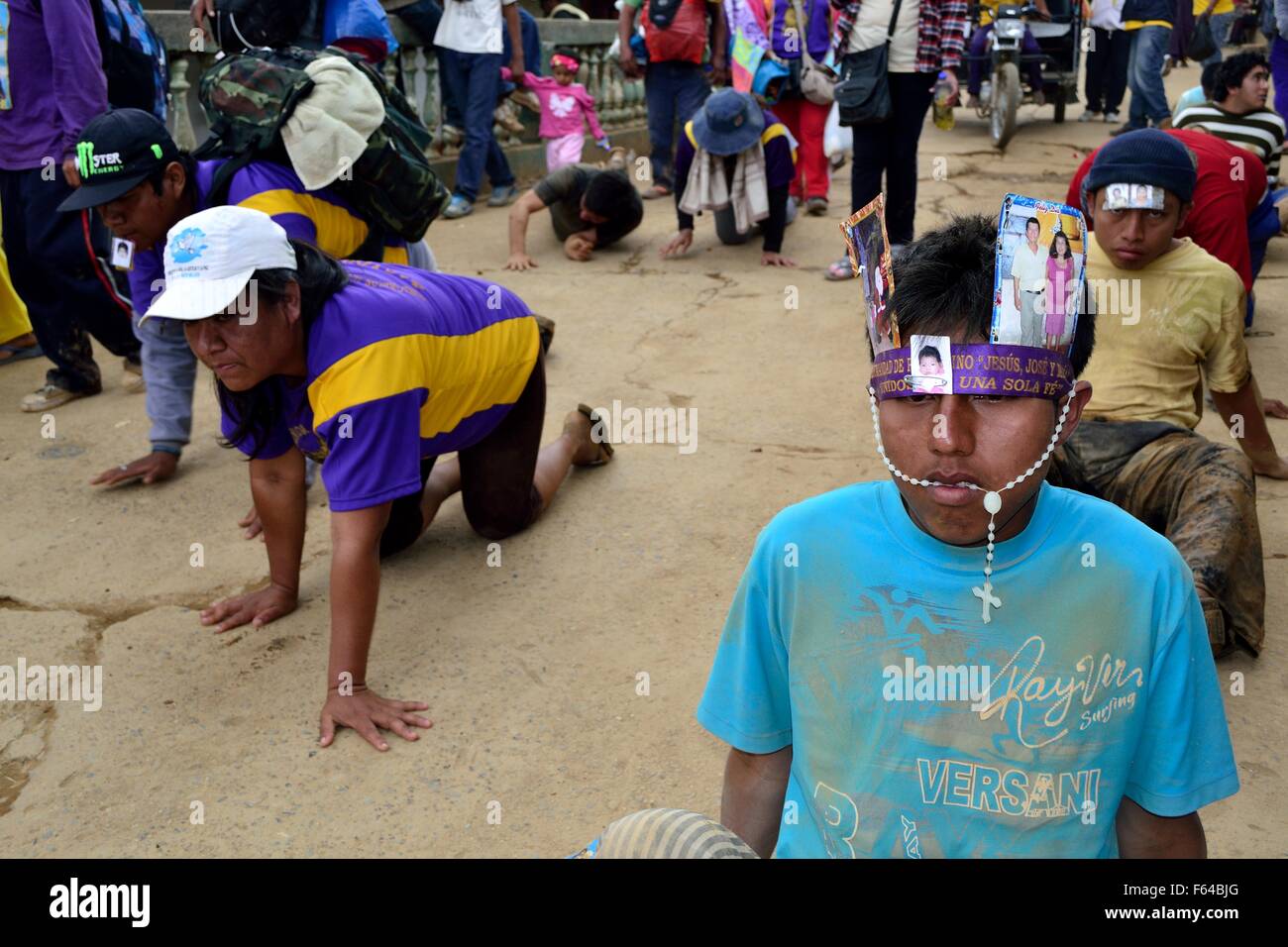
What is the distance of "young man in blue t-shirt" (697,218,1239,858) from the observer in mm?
1383

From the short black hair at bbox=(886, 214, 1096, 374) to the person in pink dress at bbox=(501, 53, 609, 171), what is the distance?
7.24 m

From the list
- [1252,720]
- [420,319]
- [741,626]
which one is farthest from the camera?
[420,319]

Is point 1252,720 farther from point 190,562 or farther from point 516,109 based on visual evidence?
point 516,109

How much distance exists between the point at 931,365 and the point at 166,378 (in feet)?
11.2

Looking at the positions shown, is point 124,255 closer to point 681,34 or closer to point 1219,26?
point 681,34

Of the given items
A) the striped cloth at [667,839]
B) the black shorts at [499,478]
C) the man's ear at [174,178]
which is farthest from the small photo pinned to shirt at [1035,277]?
the man's ear at [174,178]

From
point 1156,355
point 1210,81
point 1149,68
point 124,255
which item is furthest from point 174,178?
point 1149,68

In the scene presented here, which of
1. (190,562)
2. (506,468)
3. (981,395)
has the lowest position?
(190,562)

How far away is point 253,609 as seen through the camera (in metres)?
3.27

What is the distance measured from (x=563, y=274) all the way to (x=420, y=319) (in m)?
3.67

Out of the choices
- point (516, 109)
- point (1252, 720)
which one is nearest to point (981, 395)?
point (1252, 720)

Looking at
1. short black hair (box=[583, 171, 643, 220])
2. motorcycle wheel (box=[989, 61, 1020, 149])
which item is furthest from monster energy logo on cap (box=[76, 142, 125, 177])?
motorcycle wheel (box=[989, 61, 1020, 149])

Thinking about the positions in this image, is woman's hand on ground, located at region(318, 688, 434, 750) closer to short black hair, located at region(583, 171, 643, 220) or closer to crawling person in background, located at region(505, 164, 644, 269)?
crawling person in background, located at region(505, 164, 644, 269)

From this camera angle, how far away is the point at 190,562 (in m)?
3.64
